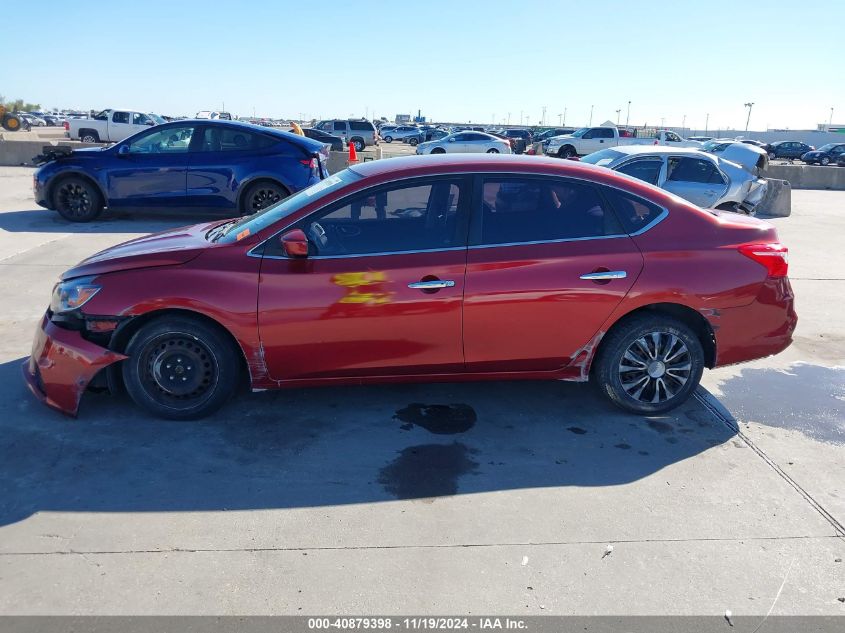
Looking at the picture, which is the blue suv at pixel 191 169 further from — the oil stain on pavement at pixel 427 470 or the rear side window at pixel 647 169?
the oil stain on pavement at pixel 427 470

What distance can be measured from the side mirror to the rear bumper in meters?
2.64

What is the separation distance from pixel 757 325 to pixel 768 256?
46 cm

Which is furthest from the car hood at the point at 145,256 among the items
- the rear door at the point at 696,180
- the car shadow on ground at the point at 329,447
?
the rear door at the point at 696,180

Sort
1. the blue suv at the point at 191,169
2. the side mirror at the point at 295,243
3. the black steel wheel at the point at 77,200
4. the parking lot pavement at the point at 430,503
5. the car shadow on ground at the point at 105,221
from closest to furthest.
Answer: the parking lot pavement at the point at 430,503 < the side mirror at the point at 295,243 < the blue suv at the point at 191,169 < the car shadow on ground at the point at 105,221 < the black steel wheel at the point at 77,200

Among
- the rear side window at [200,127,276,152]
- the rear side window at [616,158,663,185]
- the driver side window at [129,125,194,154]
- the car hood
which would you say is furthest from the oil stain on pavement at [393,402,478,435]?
the rear side window at [616,158,663,185]

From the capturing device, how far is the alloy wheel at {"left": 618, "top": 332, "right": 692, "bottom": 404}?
4.37m

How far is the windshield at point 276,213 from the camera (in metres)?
4.29

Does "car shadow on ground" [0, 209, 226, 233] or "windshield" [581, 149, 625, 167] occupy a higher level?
"windshield" [581, 149, 625, 167]

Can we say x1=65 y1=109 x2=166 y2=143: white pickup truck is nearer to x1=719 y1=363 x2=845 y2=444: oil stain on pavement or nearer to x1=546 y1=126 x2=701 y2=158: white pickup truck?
x1=546 y1=126 x2=701 y2=158: white pickup truck

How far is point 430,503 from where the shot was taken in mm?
3480

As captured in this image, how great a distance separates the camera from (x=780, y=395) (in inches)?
195

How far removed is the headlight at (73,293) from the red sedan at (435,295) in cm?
1

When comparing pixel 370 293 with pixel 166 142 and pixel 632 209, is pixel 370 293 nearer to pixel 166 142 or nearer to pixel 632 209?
pixel 632 209

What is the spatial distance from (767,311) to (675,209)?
0.92m
